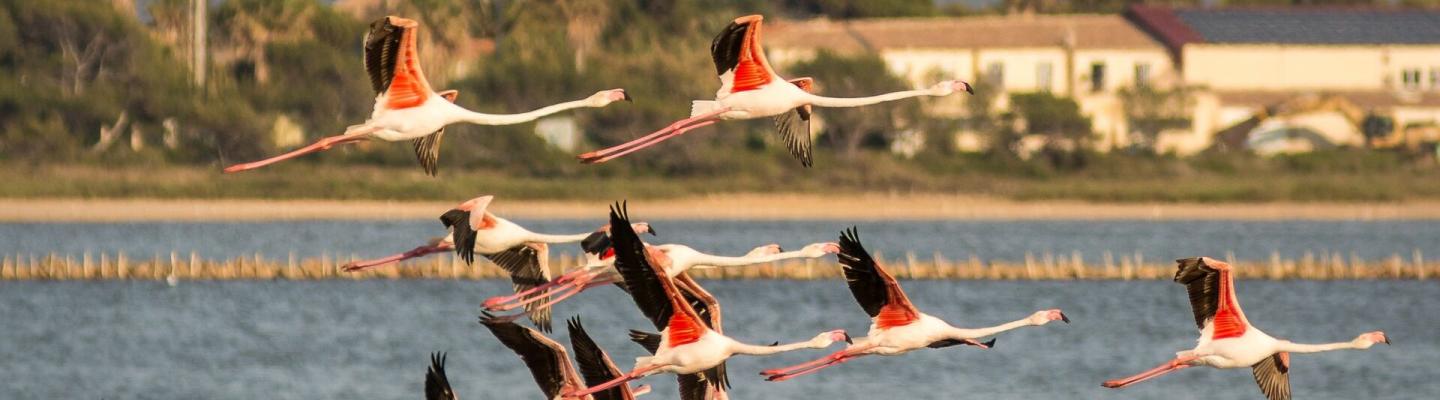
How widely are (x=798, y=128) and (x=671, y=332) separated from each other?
66.6 inches

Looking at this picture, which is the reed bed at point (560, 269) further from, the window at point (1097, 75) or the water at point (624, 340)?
the window at point (1097, 75)

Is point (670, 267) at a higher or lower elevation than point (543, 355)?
higher

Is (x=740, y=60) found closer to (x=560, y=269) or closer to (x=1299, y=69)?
(x=560, y=269)

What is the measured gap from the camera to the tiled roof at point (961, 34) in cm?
9062

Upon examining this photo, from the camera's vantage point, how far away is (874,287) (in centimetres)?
1891

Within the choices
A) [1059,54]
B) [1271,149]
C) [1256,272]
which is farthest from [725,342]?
[1059,54]

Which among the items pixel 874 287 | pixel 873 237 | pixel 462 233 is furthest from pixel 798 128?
pixel 873 237

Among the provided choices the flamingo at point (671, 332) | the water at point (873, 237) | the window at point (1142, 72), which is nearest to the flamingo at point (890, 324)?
the flamingo at point (671, 332)

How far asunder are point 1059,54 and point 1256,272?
42.4m

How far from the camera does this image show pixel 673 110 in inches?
2955

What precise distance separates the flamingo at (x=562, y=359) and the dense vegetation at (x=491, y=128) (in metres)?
49.6

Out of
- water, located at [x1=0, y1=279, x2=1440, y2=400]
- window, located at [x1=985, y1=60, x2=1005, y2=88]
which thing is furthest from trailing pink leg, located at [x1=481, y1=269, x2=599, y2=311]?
window, located at [x1=985, y1=60, x2=1005, y2=88]

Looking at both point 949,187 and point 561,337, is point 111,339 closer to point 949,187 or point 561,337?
point 561,337

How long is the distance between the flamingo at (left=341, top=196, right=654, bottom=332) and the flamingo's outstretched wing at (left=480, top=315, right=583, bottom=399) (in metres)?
0.14
